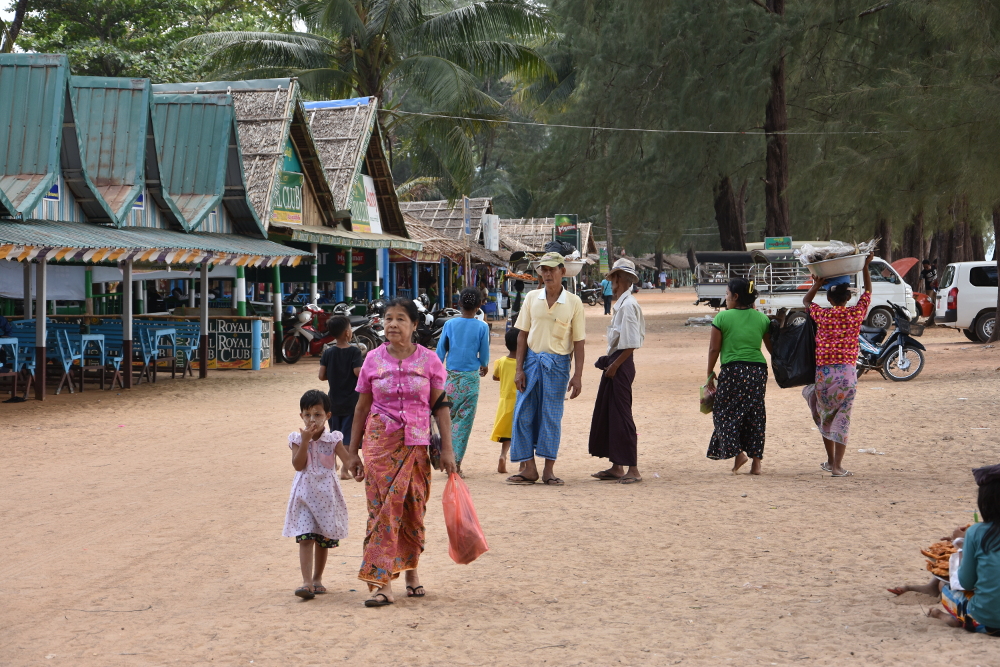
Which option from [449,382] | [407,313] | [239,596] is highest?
[407,313]

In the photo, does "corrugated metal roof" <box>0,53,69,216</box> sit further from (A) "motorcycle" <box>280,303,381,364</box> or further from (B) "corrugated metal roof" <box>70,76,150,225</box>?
(A) "motorcycle" <box>280,303,381,364</box>

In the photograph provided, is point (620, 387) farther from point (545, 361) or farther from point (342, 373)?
point (342, 373)

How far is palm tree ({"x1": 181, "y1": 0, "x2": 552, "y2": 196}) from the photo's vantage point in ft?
86.9

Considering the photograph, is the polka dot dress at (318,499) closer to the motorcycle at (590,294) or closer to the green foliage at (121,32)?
the green foliage at (121,32)

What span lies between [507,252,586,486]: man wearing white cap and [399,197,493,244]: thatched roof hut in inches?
1213

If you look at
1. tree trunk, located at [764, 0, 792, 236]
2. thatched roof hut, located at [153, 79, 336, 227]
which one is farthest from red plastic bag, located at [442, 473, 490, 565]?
tree trunk, located at [764, 0, 792, 236]

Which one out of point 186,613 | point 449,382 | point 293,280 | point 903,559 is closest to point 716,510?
point 903,559

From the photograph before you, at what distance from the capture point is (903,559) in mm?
6004

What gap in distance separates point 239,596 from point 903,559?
3.58 m

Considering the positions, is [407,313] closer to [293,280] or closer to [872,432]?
[872,432]

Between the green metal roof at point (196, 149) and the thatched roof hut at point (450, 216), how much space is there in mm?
20182

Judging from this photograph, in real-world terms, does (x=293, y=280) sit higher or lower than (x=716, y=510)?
higher

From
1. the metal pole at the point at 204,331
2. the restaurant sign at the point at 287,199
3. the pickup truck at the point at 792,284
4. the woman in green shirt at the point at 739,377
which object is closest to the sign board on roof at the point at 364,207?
the restaurant sign at the point at 287,199

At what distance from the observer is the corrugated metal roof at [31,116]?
568 inches
